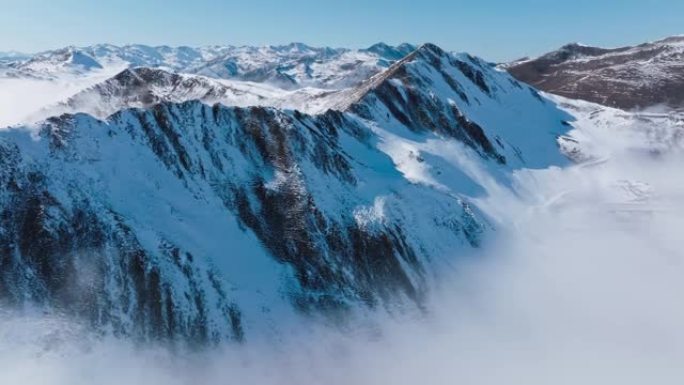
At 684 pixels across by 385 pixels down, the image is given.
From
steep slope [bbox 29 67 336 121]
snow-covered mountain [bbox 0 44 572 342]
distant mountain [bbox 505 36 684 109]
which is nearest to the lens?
snow-covered mountain [bbox 0 44 572 342]

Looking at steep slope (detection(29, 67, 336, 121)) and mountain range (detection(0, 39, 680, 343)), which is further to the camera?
steep slope (detection(29, 67, 336, 121))

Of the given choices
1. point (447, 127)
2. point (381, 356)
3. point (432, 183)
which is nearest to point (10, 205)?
point (381, 356)

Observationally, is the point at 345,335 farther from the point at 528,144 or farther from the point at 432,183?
the point at 528,144

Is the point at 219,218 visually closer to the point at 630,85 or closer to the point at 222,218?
the point at 222,218

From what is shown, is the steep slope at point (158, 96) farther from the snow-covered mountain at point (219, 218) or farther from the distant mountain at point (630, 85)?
the distant mountain at point (630, 85)

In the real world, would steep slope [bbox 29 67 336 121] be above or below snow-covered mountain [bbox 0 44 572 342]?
above

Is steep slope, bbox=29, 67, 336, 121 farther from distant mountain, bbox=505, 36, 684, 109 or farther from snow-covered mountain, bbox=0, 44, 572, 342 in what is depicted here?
distant mountain, bbox=505, 36, 684, 109

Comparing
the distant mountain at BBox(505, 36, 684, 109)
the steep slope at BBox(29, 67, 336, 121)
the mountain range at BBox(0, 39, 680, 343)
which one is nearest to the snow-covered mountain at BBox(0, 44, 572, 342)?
the mountain range at BBox(0, 39, 680, 343)

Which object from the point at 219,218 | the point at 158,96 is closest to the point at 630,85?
the point at 158,96

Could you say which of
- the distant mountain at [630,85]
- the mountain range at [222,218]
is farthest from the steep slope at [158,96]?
the distant mountain at [630,85]
